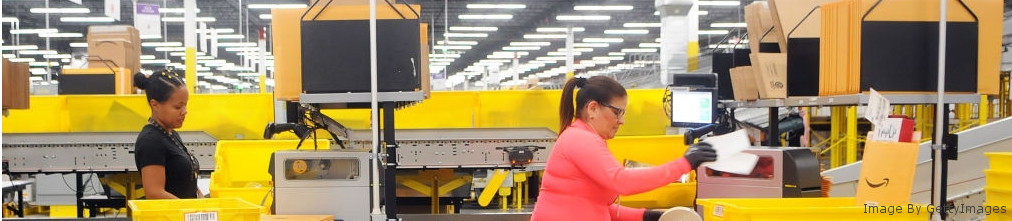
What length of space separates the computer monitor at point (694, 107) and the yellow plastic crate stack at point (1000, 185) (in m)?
1.75

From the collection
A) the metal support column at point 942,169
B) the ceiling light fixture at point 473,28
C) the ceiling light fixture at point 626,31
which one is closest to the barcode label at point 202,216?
the metal support column at point 942,169

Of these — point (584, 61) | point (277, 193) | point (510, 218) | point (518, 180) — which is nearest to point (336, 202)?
point (277, 193)

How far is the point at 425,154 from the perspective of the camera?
5.64 meters

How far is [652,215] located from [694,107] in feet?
8.77

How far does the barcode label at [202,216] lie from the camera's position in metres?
2.63

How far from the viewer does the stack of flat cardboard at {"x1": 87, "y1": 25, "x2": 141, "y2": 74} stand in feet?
31.7

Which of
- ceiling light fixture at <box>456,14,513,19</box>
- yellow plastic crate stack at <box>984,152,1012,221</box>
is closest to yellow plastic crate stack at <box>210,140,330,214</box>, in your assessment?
yellow plastic crate stack at <box>984,152,1012,221</box>

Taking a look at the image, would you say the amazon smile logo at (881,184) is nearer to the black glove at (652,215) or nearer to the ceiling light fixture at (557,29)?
the black glove at (652,215)

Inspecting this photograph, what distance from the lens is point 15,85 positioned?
4.25m

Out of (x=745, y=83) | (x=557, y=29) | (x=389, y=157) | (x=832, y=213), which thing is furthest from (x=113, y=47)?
(x=557, y=29)

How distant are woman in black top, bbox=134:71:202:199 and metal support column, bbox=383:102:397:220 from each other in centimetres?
84

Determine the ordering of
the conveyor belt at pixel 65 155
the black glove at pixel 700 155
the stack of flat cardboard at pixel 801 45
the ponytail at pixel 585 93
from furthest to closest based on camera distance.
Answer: the conveyor belt at pixel 65 155 → the stack of flat cardboard at pixel 801 45 → the ponytail at pixel 585 93 → the black glove at pixel 700 155

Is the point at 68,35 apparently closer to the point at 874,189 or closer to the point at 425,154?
the point at 425,154

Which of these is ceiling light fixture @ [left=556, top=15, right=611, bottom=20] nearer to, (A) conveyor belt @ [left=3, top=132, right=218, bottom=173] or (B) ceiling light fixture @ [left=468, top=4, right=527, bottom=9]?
(B) ceiling light fixture @ [left=468, top=4, right=527, bottom=9]
